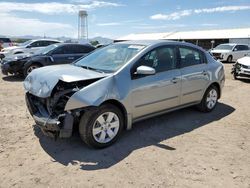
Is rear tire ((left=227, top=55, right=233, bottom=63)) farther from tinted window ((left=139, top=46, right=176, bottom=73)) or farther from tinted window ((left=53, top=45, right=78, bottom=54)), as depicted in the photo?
tinted window ((left=139, top=46, right=176, bottom=73))

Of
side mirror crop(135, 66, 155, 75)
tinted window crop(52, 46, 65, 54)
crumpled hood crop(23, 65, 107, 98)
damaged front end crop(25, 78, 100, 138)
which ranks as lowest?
damaged front end crop(25, 78, 100, 138)

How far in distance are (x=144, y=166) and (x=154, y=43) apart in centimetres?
242

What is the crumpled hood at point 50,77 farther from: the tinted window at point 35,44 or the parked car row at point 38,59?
the tinted window at point 35,44

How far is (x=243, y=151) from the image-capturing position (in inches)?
176

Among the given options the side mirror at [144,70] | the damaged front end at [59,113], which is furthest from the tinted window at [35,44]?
the side mirror at [144,70]

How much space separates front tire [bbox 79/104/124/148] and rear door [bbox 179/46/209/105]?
179 centimetres

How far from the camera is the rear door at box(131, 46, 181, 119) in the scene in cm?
475

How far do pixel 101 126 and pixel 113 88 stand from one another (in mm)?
620

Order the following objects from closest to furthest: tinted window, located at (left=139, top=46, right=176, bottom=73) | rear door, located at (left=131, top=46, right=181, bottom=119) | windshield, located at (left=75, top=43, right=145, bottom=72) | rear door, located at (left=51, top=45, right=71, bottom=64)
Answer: rear door, located at (left=131, top=46, right=181, bottom=119), windshield, located at (left=75, top=43, right=145, bottom=72), tinted window, located at (left=139, top=46, right=176, bottom=73), rear door, located at (left=51, top=45, right=71, bottom=64)

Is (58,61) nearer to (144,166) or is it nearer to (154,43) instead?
(154,43)

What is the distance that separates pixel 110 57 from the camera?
525 centimetres

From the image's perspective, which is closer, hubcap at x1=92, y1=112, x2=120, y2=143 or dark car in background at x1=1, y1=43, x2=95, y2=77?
hubcap at x1=92, y1=112, x2=120, y2=143

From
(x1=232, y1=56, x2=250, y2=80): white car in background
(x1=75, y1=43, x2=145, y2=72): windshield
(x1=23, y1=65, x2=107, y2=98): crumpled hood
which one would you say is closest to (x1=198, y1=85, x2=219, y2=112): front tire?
(x1=75, y1=43, x2=145, y2=72): windshield

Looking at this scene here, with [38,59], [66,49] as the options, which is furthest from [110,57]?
[66,49]
